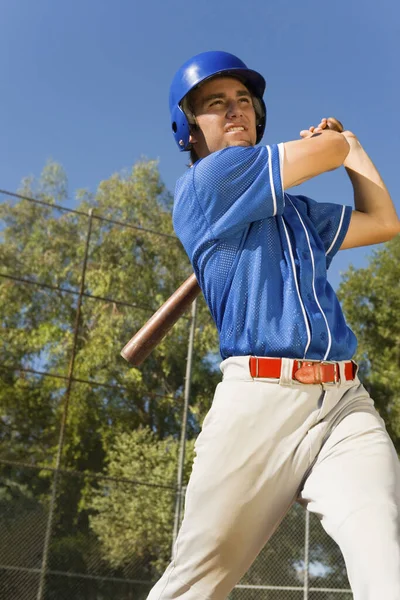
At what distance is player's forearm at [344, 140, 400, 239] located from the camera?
274 cm

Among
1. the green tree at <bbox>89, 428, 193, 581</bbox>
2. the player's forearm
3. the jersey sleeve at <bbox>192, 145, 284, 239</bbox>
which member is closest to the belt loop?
the jersey sleeve at <bbox>192, 145, 284, 239</bbox>

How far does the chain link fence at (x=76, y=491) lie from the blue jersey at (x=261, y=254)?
1037 centimetres

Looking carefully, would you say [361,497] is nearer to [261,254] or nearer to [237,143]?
[261,254]

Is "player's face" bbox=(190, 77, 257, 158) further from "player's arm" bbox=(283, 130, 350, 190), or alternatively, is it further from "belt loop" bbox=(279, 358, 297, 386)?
"belt loop" bbox=(279, 358, 297, 386)

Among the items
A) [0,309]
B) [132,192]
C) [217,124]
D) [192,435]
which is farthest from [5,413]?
[217,124]

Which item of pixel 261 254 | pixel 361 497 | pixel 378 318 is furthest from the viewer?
pixel 378 318

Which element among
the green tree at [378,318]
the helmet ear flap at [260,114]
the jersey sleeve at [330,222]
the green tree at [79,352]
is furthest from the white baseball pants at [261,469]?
the green tree at [378,318]

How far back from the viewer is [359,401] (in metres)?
2.27

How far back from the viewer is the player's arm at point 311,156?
2461mm

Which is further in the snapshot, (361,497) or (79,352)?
(79,352)

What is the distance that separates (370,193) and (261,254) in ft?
1.92

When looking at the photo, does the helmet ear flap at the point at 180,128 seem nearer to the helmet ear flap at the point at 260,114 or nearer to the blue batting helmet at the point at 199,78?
the blue batting helmet at the point at 199,78

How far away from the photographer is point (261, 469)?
2.13m

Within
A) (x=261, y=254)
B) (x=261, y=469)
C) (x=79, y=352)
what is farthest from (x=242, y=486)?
(x=79, y=352)
